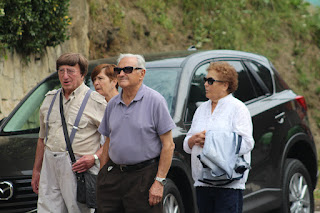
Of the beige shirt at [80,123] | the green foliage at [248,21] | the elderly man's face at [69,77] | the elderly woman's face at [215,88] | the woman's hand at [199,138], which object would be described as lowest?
the woman's hand at [199,138]

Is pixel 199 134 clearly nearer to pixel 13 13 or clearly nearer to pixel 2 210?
pixel 2 210

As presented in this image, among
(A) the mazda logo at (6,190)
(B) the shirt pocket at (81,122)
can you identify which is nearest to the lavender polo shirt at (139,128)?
(B) the shirt pocket at (81,122)

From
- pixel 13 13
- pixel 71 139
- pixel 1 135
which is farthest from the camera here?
pixel 13 13

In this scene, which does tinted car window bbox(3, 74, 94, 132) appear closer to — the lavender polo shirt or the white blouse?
the white blouse

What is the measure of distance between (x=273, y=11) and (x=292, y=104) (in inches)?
397

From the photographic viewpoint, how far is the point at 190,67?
236 inches

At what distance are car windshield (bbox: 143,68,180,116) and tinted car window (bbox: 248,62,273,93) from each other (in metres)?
1.41

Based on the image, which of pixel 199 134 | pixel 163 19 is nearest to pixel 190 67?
pixel 199 134

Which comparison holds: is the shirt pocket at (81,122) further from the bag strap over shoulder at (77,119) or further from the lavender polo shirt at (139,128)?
the lavender polo shirt at (139,128)

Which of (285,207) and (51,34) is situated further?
(51,34)

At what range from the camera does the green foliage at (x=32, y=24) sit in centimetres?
880

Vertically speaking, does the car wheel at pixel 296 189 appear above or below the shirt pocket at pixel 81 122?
below

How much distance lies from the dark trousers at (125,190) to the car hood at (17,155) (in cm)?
87

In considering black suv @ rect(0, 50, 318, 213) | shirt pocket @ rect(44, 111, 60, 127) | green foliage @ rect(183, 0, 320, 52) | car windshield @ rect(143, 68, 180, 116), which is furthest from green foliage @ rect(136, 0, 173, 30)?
shirt pocket @ rect(44, 111, 60, 127)
